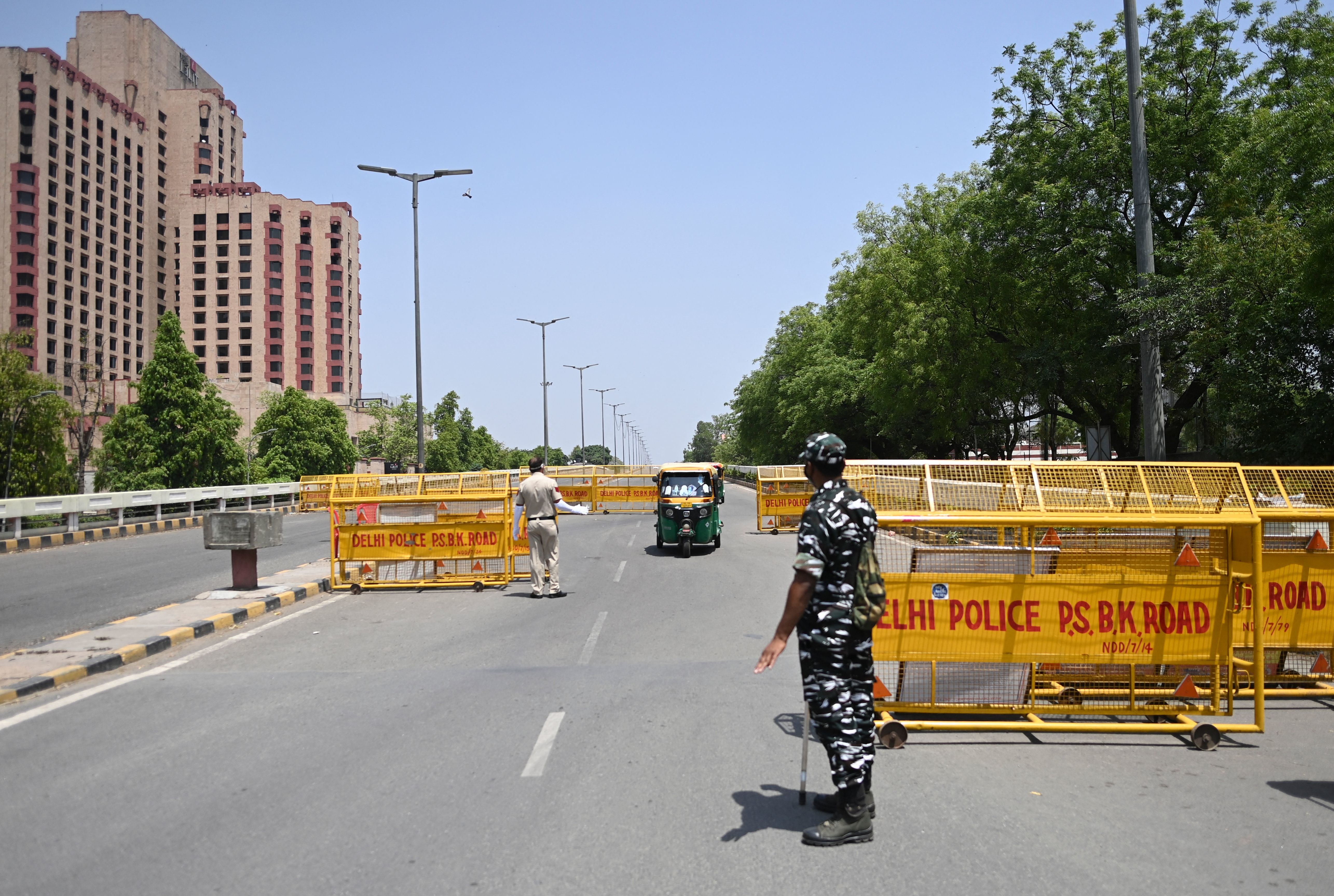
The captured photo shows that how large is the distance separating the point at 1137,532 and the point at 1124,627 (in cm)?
69

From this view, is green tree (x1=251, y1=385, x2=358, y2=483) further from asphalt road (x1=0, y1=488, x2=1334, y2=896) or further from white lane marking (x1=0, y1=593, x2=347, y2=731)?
asphalt road (x1=0, y1=488, x2=1334, y2=896)

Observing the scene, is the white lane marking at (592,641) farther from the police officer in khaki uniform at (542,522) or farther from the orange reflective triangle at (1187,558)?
the orange reflective triangle at (1187,558)

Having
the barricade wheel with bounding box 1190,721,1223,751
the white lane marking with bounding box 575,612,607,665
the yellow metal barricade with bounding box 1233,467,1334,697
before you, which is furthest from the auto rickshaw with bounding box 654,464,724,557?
the barricade wheel with bounding box 1190,721,1223,751

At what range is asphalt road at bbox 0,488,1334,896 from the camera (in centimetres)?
414

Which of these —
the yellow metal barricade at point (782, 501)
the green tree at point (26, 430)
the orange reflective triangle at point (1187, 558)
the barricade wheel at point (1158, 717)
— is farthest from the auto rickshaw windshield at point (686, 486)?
the green tree at point (26, 430)

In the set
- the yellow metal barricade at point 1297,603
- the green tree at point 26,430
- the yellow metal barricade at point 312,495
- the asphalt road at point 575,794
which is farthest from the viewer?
the green tree at point 26,430

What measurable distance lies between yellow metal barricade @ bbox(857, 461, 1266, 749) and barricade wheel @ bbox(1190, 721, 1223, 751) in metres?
0.31

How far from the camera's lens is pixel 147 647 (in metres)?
9.36

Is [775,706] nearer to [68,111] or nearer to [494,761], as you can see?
[494,761]

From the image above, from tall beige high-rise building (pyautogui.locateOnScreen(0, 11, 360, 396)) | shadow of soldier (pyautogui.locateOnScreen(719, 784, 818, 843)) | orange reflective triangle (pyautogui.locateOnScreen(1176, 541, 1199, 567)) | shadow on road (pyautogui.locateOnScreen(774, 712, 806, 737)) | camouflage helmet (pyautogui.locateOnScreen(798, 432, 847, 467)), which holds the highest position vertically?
tall beige high-rise building (pyautogui.locateOnScreen(0, 11, 360, 396))

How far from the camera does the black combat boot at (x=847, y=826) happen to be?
175 inches

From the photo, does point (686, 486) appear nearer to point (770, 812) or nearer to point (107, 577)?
point (107, 577)

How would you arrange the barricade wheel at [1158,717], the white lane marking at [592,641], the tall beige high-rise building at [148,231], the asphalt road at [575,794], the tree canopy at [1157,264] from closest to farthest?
the asphalt road at [575,794], the barricade wheel at [1158,717], the white lane marking at [592,641], the tree canopy at [1157,264], the tall beige high-rise building at [148,231]

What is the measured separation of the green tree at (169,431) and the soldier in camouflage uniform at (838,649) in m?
46.9
